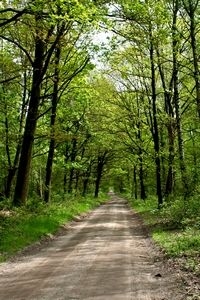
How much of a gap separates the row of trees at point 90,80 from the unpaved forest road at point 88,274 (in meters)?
7.69

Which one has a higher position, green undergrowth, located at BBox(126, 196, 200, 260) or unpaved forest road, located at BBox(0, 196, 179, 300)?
green undergrowth, located at BBox(126, 196, 200, 260)

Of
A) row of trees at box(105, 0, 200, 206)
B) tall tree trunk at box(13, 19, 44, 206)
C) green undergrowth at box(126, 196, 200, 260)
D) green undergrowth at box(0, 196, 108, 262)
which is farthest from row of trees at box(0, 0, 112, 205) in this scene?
green undergrowth at box(126, 196, 200, 260)

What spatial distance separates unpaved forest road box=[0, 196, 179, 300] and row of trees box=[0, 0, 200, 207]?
7689mm

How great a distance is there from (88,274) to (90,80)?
3921cm

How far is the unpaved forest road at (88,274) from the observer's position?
8422 mm

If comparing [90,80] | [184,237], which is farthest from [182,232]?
[90,80]

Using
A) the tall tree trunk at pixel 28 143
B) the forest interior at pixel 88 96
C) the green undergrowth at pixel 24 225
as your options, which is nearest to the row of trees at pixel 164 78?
the forest interior at pixel 88 96

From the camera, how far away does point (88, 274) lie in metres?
10.2

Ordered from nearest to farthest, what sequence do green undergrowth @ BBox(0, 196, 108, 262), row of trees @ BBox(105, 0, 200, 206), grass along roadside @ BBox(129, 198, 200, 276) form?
grass along roadside @ BBox(129, 198, 200, 276), green undergrowth @ BBox(0, 196, 108, 262), row of trees @ BBox(105, 0, 200, 206)

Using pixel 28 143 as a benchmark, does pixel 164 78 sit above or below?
above

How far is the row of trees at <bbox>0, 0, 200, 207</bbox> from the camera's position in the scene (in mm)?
18047

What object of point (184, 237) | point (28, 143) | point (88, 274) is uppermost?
point (28, 143)

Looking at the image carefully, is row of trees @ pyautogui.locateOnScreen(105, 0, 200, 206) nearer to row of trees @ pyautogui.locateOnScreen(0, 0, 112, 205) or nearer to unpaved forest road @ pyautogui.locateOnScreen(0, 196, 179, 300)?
row of trees @ pyautogui.locateOnScreen(0, 0, 112, 205)

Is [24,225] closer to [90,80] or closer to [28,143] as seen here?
[28,143]
